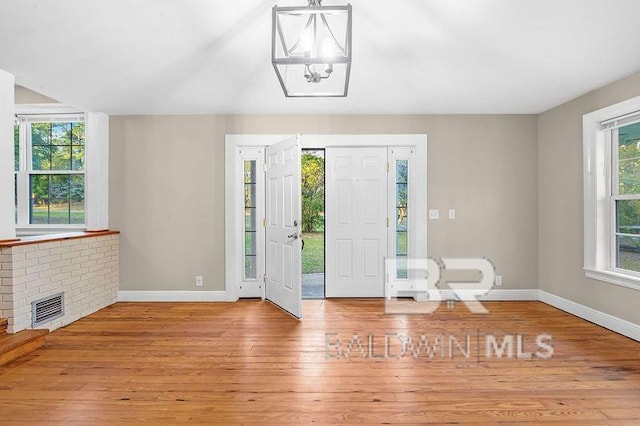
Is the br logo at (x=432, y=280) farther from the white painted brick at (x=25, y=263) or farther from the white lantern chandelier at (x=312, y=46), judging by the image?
the white painted brick at (x=25, y=263)

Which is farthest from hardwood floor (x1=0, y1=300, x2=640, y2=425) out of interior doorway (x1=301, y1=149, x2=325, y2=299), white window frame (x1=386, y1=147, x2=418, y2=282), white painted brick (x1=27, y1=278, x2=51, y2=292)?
interior doorway (x1=301, y1=149, x2=325, y2=299)

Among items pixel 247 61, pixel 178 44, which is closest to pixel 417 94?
pixel 247 61

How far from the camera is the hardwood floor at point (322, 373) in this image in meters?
2.09

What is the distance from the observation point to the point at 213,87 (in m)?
3.70

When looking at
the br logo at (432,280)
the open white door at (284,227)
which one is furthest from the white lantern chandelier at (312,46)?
the br logo at (432,280)

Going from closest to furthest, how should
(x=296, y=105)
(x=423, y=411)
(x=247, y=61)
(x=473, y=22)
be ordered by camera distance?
(x=423, y=411), (x=473, y=22), (x=247, y=61), (x=296, y=105)

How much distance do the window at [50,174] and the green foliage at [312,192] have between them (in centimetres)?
644

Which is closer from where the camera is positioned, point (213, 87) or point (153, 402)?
point (153, 402)

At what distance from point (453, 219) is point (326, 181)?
5.69 feet

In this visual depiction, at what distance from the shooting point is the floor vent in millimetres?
3322

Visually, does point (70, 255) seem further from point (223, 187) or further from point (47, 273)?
point (223, 187)

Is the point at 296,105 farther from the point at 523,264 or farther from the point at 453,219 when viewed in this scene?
the point at 523,264

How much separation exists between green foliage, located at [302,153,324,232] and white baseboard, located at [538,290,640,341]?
7.24 m

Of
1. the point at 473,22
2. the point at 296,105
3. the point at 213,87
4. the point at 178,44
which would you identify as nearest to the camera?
the point at 473,22
